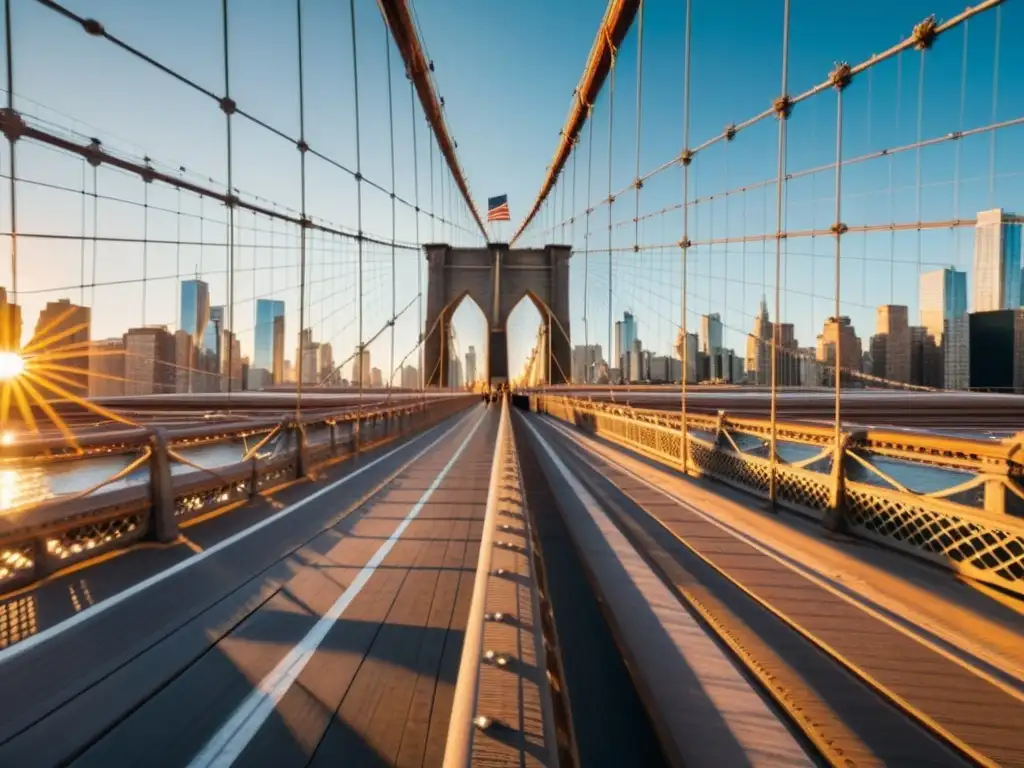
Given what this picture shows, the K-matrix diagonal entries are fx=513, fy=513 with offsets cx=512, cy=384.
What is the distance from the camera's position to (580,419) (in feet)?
75.2

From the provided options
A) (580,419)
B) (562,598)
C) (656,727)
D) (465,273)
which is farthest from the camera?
(465,273)

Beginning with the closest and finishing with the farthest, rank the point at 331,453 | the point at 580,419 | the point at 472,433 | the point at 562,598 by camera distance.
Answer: the point at 562,598 → the point at 331,453 → the point at 472,433 → the point at 580,419

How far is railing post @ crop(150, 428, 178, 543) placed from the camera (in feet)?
15.7

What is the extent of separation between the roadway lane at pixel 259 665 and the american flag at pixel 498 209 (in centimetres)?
4738

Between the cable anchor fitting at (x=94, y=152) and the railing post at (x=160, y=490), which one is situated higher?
the cable anchor fitting at (x=94, y=152)

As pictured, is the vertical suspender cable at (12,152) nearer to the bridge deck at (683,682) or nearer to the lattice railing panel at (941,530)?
the bridge deck at (683,682)

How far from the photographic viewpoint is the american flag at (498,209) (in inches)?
1930

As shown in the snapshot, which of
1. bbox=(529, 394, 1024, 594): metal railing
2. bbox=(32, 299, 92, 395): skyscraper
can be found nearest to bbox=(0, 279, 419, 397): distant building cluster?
bbox=(32, 299, 92, 395): skyscraper

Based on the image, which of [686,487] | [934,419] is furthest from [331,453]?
[934,419]

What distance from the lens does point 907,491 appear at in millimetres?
4715

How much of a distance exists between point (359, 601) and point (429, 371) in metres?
50.9

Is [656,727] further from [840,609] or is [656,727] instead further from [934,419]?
[934,419]

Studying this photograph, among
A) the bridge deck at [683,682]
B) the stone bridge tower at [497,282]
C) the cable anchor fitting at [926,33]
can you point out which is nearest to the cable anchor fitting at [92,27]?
the bridge deck at [683,682]

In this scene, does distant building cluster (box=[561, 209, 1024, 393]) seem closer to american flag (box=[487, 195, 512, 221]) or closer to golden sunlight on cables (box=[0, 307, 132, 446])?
golden sunlight on cables (box=[0, 307, 132, 446])
